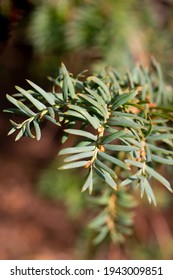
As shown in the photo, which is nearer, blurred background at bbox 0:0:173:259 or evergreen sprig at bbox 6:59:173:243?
evergreen sprig at bbox 6:59:173:243

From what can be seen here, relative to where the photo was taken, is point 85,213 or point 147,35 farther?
point 85,213

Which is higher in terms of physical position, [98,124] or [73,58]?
[73,58]

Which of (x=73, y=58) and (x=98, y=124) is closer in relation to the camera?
(x=98, y=124)

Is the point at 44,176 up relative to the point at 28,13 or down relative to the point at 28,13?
down

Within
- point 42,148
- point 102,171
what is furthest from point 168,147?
point 42,148

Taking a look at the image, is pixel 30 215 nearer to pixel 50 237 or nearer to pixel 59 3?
pixel 50 237

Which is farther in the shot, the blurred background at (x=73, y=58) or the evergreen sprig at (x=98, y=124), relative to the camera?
the blurred background at (x=73, y=58)
